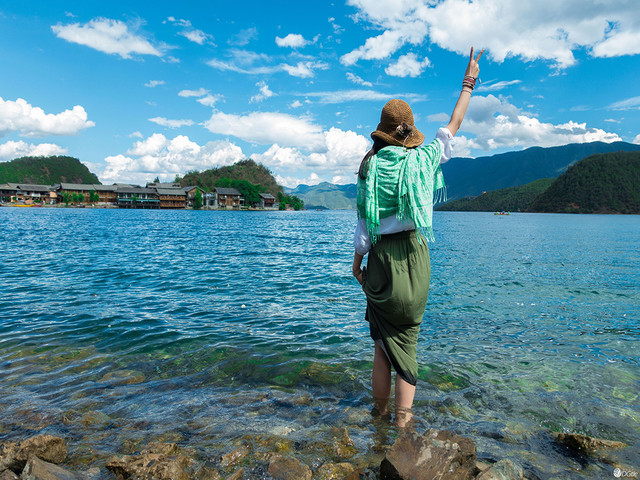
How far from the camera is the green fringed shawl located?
11.5ft

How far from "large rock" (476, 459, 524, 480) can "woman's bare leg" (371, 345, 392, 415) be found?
1.40 m

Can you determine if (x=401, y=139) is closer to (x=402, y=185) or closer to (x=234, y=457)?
(x=402, y=185)

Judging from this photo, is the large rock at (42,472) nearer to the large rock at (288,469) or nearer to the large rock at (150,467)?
the large rock at (150,467)

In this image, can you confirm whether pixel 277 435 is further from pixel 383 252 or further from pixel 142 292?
pixel 142 292

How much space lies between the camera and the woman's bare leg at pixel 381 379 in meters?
4.35

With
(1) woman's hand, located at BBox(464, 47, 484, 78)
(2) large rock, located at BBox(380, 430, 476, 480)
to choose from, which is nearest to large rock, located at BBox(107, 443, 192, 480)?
(2) large rock, located at BBox(380, 430, 476, 480)

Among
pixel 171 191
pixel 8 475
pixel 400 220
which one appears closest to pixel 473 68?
pixel 400 220

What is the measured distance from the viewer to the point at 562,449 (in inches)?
170

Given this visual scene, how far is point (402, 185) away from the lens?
351 centimetres

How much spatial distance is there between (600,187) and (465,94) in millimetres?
218631

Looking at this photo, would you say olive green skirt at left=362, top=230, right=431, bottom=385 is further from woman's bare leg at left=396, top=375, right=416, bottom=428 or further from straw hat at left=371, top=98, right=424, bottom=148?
straw hat at left=371, top=98, right=424, bottom=148

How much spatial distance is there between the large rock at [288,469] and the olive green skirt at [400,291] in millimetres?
1396

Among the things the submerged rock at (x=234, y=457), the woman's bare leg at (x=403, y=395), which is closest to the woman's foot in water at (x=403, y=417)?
the woman's bare leg at (x=403, y=395)

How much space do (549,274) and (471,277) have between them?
185 inches
